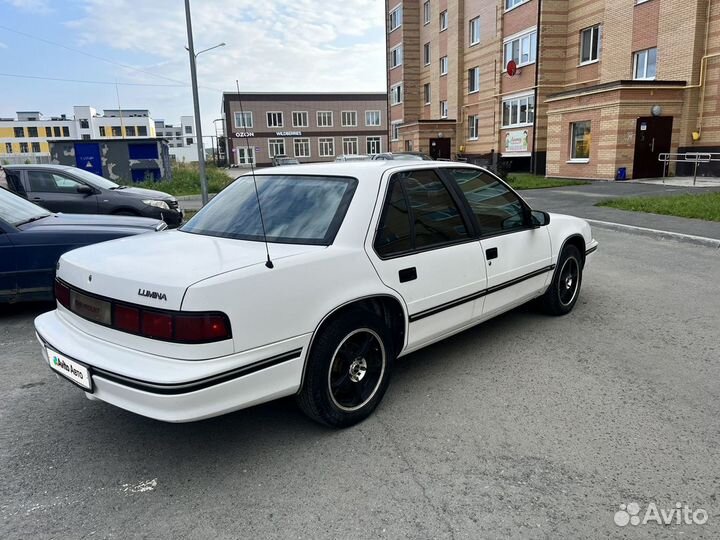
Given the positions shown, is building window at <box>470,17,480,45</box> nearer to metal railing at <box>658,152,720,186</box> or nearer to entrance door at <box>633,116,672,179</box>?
entrance door at <box>633,116,672,179</box>

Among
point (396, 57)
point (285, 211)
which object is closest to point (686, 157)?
point (285, 211)

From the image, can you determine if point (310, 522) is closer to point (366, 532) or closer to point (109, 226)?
point (366, 532)

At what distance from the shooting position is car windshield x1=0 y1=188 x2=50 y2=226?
5.78 metres

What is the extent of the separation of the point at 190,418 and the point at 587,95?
73.8 feet

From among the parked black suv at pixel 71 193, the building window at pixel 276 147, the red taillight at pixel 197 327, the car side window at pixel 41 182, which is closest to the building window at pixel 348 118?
the building window at pixel 276 147

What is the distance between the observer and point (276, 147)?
69625mm

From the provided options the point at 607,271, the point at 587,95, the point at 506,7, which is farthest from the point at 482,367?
the point at 506,7

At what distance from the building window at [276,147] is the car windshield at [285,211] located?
222ft

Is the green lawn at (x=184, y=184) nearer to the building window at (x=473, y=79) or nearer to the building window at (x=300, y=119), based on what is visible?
the building window at (x=473, y=79)

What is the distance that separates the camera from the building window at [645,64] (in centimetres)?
2158

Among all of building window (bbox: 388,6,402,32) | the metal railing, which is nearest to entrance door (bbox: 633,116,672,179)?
the metal railing

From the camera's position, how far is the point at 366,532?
243cm

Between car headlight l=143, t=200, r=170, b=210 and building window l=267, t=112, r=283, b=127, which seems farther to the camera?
building window l=267, t=112, r=283, b=127

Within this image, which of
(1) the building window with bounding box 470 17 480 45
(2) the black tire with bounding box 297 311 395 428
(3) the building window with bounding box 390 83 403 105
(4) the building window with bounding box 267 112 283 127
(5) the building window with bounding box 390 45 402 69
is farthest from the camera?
(4) the building window with bounding box 267 112 283 127
